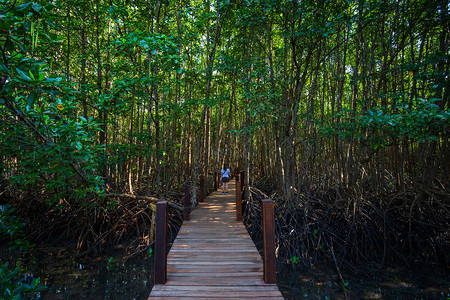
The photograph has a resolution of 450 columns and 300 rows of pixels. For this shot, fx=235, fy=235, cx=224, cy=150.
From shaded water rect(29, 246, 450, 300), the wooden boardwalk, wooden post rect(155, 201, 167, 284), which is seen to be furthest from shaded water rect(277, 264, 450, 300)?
wooden post rect(155, 201, 167, 284)

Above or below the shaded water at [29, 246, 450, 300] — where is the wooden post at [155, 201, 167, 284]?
above

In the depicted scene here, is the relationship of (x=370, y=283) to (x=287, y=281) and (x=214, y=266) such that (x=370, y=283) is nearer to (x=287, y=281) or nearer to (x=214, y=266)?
(x=287, y=281)

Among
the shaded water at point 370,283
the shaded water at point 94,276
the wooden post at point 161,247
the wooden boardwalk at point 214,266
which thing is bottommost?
the shaded water at point 370,283

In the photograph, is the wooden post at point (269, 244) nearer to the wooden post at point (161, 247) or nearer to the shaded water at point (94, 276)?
the wooden post at point (161, 247)

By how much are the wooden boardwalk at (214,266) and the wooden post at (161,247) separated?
0.34 ft

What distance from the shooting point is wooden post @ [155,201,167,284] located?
104 inches

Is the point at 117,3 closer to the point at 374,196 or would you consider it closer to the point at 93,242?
the point at 93,242

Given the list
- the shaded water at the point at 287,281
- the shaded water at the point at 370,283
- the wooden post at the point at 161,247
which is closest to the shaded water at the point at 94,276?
the shaded water at the point at 287,281

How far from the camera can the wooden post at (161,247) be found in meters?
2.65

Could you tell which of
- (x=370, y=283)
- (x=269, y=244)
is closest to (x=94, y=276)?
(x=269, y=244)

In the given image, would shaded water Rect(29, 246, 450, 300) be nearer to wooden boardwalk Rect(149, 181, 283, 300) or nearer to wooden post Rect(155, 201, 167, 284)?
wooden boardwalk Rect(149, 181, 283, 300)

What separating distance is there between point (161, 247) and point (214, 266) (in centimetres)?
84

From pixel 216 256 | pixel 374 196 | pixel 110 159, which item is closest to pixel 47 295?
pixel 110 159

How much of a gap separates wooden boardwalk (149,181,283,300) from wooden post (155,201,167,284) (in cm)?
10
